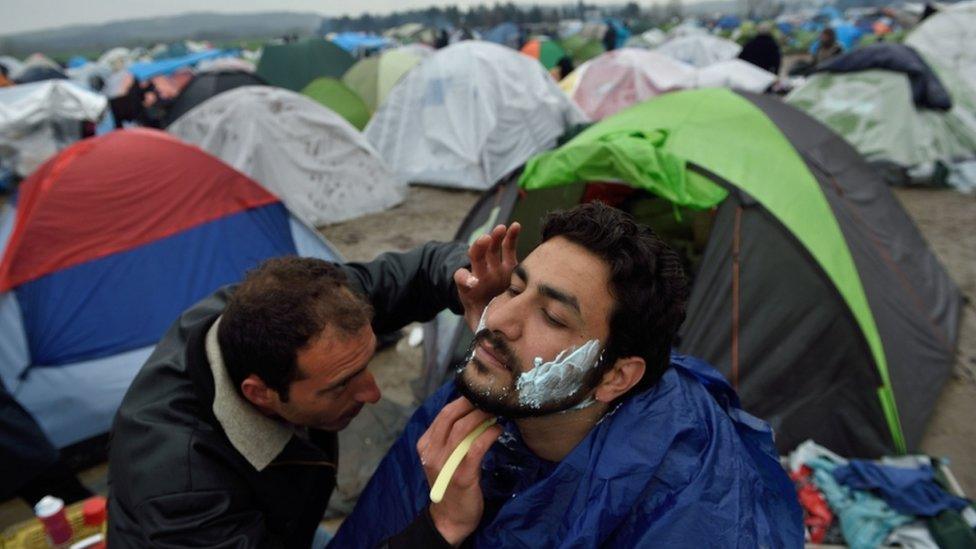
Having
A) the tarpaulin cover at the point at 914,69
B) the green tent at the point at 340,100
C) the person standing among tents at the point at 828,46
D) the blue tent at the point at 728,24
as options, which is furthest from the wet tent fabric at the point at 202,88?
the blue tent at the point at 728,24

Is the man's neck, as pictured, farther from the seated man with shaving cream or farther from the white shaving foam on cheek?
the white shaving foam on cheek

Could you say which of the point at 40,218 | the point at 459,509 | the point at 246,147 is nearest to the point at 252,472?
the point at 459,509

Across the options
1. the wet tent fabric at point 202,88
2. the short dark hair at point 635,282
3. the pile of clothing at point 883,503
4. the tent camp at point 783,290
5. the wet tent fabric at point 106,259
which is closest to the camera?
the short dark hair at point 635,282

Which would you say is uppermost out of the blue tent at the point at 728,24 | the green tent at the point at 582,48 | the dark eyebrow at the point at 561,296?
the dark eyebrow at the point at 561,296

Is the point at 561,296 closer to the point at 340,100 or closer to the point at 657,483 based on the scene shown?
the point at 657,483

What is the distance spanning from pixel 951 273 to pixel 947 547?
14.4 feet

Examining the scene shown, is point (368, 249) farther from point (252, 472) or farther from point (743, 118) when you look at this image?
point (252, 472)

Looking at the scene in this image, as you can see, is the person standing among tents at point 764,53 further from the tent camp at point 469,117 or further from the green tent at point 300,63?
the green tent at point 300,63

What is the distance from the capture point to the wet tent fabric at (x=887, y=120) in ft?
27.6

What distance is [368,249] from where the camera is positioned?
7625 mm

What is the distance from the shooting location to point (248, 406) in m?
1.68

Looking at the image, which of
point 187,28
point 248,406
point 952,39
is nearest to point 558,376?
point 248,406

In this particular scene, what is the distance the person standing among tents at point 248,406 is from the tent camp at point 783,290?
2.07 metres

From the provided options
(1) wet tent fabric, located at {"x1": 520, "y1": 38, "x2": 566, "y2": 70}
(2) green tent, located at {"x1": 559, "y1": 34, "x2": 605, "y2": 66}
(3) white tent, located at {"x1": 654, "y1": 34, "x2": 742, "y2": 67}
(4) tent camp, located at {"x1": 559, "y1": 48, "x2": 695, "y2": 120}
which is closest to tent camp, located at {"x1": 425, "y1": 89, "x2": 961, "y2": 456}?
(4) tent camp, located at {"x1": 559, "y1": 48, "x2": 695, "y2": 120}
